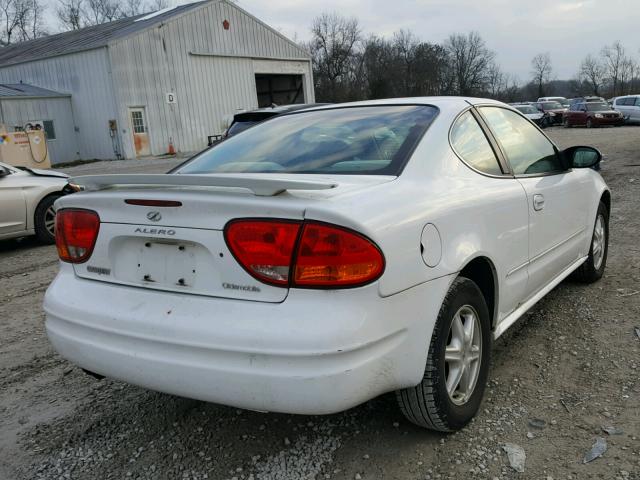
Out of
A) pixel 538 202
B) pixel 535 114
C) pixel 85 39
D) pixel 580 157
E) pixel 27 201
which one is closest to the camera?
pixel 538 202

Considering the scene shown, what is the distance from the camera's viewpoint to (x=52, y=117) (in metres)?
26.3

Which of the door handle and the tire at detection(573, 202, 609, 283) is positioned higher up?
the door handle

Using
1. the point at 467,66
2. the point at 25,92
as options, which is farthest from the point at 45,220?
the point at 467,66

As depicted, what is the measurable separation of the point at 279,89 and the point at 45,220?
30.1 m

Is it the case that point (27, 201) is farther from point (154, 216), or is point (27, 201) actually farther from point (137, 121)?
point (137, 121)

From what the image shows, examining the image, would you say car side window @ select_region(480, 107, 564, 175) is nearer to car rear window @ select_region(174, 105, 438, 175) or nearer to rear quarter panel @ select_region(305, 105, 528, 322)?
rear quarter panel @ select_region(305, 105, 528, 322)

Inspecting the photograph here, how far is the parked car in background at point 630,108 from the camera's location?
29.8 meters

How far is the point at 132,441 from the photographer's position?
2.76 metres

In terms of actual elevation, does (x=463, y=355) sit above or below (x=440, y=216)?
below

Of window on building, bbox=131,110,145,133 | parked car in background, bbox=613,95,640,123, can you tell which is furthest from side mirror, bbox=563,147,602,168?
parked car in background, bbox=613,95,640,123

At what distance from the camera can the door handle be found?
3363 millimetres

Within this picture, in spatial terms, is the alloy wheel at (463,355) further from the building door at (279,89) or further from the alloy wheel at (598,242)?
the building door at (279,89)

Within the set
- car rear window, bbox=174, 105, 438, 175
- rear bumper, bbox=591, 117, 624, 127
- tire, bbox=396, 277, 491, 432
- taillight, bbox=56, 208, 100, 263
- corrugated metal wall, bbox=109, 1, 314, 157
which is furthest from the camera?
rear bumper, bbox=591, 117, 624, 127

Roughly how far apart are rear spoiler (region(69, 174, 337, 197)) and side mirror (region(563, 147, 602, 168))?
8.12 feet
